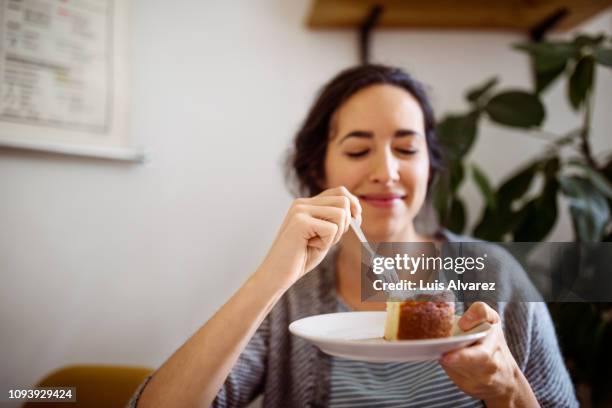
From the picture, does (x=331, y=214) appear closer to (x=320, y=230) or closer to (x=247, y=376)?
(x=320, y=230)

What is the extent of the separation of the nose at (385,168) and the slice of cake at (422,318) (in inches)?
8.3

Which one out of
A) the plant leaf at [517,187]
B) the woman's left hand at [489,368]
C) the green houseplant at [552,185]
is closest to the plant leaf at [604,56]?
the green houseplant at [552,185]

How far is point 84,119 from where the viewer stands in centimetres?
82

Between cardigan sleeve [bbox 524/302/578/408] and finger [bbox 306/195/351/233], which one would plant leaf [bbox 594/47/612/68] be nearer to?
cardigan sleeve [bbox 524/302/578/408]

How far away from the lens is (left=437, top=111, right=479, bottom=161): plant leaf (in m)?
0.99

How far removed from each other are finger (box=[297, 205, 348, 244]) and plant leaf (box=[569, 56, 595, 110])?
0.83m

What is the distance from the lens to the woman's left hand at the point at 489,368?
0.38 m

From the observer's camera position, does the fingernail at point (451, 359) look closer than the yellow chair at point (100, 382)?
Yes

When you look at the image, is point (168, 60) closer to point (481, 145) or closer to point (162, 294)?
point (162, 294)

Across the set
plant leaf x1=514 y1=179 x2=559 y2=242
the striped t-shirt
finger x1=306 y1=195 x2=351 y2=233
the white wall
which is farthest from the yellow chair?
plant leaf x1=514 y1=179 x2=559 y2=242

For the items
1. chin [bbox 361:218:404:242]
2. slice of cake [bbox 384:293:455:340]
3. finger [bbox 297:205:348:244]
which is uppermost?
finger [bbox 297:205:348:244]

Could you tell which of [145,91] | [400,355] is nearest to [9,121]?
[145,91]

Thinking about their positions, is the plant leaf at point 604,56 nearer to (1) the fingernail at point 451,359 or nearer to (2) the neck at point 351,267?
(2) the neck at point 351,267

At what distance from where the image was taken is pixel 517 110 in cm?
99
